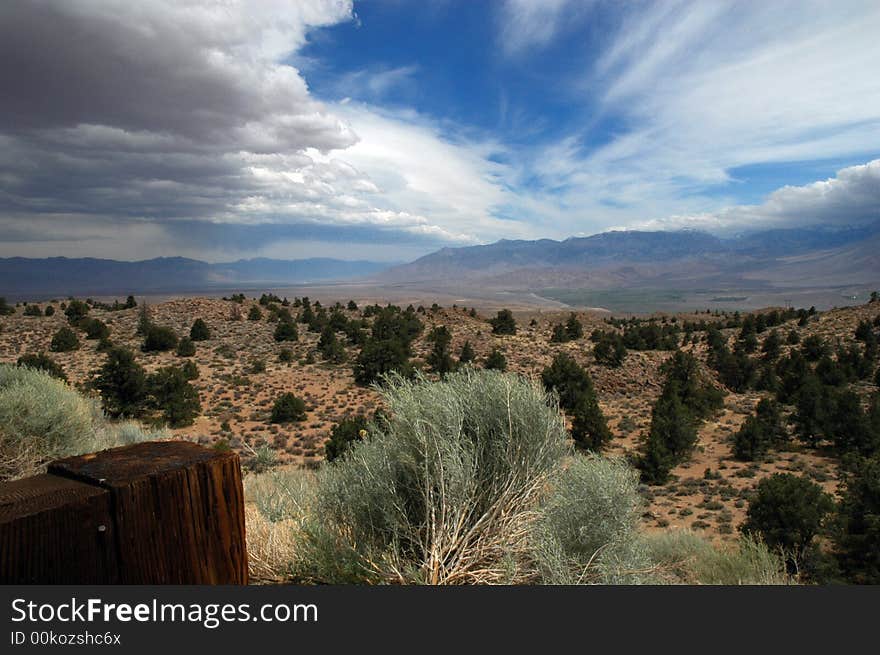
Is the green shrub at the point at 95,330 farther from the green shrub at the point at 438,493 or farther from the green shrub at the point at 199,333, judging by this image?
the green shrub at the point at 438,493

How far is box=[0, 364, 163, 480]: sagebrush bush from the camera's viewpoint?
26.2 ft

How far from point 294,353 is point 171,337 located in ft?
26.5

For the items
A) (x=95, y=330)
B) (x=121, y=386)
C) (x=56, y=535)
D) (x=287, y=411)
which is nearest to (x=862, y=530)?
(x=56, y=535)

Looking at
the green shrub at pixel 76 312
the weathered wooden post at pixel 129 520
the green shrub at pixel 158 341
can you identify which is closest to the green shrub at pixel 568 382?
the weathered wooden post at pixel 129 520

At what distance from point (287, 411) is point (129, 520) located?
70.8 ft

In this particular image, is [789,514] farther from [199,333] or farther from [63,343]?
[63,343]

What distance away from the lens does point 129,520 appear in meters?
1.13

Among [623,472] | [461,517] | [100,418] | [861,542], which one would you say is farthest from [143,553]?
[100,418]

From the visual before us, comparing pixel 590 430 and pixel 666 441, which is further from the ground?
pixel 590 430

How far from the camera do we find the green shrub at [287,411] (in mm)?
21469

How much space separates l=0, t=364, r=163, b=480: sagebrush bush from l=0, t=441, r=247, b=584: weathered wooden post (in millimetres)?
8669

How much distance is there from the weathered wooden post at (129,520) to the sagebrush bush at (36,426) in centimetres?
867

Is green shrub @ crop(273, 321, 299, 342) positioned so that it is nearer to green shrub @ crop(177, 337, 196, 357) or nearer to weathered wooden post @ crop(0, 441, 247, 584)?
green shrub @ crop(177, 337, 196, 357)

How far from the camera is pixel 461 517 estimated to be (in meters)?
4.02
